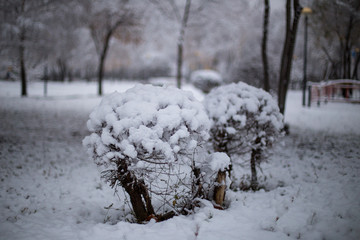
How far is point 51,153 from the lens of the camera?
607cm

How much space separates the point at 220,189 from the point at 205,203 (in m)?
0.33

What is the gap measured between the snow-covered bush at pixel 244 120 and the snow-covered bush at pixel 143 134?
3.40 ft

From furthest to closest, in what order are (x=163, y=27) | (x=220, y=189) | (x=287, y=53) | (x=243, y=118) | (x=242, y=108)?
(x=163, y=27)
(x=287, y=53)
(x=242, y=108)
(x=243, y=118)
(x=220, y=189)

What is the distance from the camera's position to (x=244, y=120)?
4.08 meters

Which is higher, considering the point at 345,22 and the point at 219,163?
the point at 345,22

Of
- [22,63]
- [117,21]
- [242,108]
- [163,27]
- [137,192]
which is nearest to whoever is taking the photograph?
[137,192]

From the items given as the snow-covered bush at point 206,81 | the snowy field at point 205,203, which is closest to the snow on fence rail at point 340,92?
the snowy field at point 205,203

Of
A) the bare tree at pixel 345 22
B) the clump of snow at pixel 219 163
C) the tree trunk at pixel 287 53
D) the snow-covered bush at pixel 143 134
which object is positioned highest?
the bare tree at pixel 345 22

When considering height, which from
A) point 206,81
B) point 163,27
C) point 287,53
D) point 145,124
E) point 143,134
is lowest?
point 143,134

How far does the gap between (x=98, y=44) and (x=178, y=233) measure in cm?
1881

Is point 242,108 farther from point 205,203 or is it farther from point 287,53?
point 287,53

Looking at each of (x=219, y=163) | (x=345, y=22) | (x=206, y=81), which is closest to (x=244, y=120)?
(x=219, y=163)

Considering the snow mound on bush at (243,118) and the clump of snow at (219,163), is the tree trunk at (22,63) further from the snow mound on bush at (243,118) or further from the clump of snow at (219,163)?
the clump of snow at (219,163)

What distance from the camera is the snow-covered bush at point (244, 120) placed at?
13.6ft
